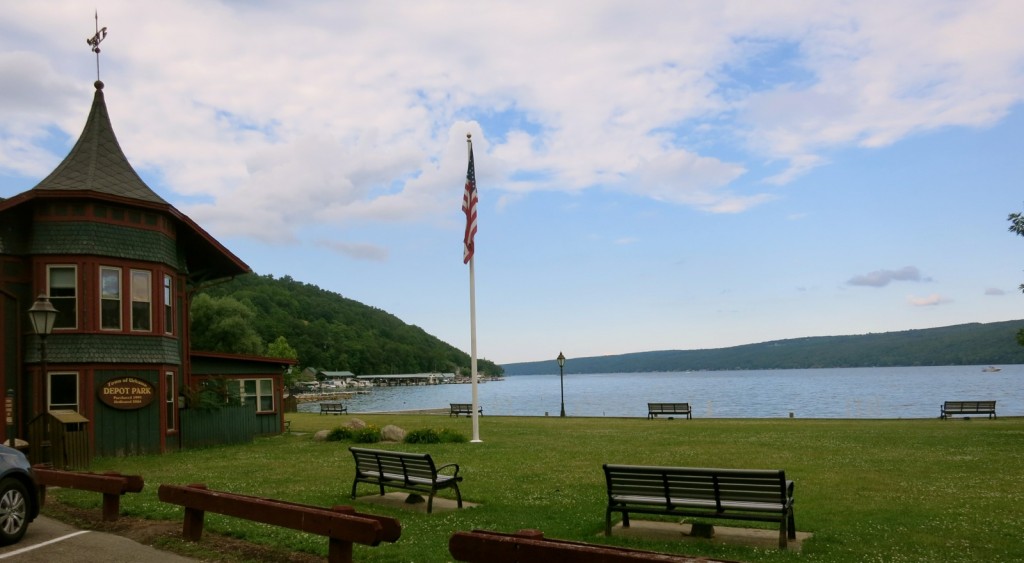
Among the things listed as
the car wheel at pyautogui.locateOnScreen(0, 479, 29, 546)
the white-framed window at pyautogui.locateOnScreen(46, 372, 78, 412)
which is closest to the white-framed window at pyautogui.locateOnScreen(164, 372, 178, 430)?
the white-framed window at pyautogui.locateOnScreen(46, 372, 78, 412)

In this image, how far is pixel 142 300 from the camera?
78.4 feet

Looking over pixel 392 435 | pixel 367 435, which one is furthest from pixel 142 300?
pixel 392 435

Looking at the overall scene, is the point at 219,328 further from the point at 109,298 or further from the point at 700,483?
the point at 700,483

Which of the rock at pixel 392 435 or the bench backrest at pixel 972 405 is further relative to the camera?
the bench backrest at pixel 972 405

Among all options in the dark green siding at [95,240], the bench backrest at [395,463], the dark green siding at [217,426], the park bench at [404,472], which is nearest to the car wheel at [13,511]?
the bench backrest at [395,463]

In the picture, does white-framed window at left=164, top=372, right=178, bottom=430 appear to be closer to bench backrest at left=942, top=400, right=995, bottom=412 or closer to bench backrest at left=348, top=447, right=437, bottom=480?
bench backrest at left=348, top=447, right=437, bottom=480

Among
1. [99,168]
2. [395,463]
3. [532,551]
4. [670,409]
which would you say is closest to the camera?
[532,551]

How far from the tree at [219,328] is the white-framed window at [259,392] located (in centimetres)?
4315

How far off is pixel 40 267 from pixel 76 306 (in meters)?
1.37

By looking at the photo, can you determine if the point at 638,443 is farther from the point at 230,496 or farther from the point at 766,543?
the point at 230,496

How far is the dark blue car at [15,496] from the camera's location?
32.6ft

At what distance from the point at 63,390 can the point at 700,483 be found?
18.8 metres

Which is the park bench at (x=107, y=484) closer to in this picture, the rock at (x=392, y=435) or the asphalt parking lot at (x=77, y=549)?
the asphalt parking lot at (x=77, y=549)

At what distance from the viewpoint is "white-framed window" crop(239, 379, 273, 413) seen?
3238 centimetres
